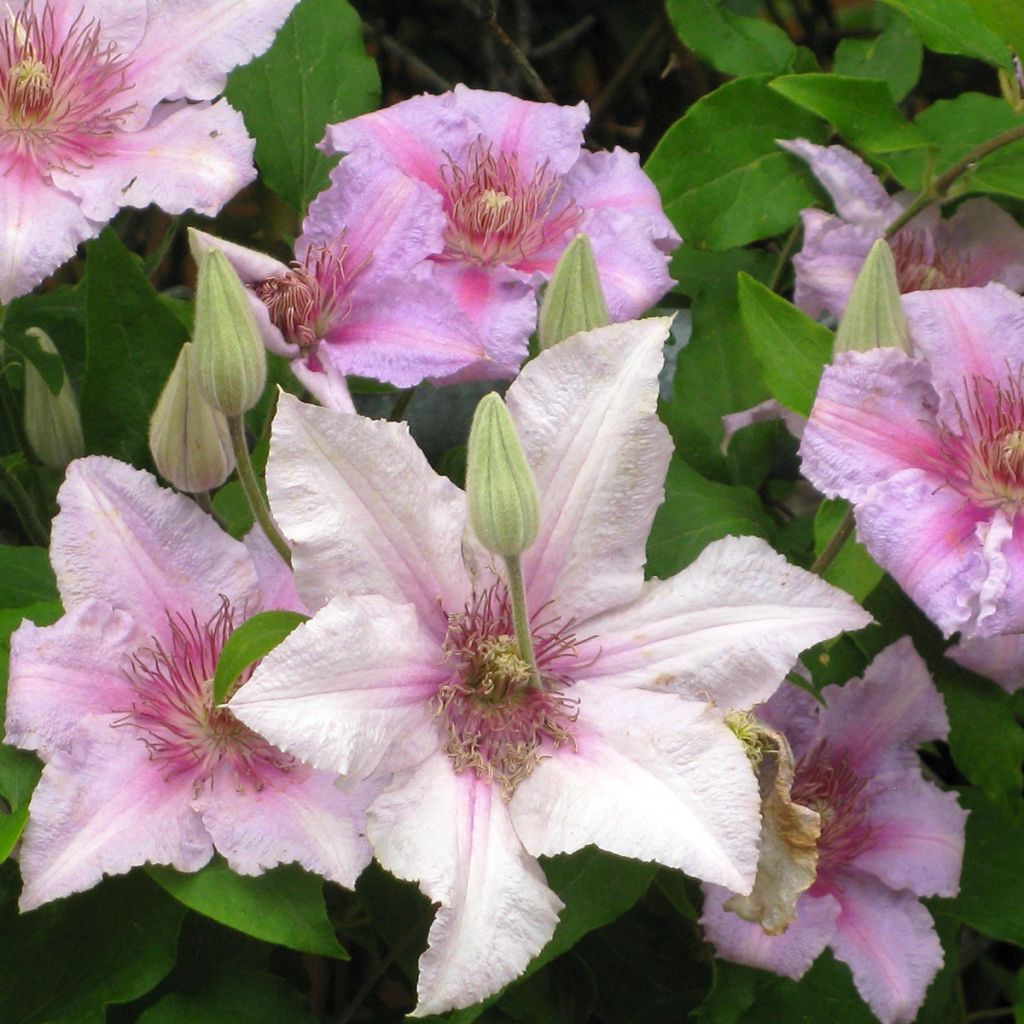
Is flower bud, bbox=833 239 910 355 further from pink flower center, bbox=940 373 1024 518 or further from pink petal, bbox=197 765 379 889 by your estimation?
pink petal, bbox=197 765 379 889

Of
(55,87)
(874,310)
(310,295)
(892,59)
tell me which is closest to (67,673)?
(310,295)

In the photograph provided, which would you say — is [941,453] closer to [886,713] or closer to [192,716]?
[886,713]

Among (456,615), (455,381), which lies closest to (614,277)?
(455,381)

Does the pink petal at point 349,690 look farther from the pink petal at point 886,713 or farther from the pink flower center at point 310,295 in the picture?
the pink petal at point 886,713

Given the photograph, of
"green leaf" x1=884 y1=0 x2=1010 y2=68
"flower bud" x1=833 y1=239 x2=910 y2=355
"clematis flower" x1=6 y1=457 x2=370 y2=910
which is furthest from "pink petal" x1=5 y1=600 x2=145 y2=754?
"green leaf" x1=884 y1=0 x2=1010 y2=68

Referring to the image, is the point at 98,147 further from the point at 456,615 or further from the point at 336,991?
the point at 336,991

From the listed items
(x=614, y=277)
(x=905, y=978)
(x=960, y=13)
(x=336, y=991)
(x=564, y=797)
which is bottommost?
(x=336, y=991)

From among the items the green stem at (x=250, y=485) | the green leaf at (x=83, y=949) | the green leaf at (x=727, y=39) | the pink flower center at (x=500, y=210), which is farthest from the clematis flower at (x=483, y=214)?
the green leaf at (x=83, y=949)
